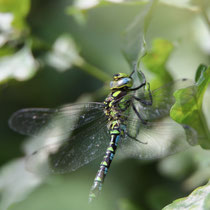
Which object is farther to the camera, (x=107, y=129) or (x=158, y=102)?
(x=107, y=129)

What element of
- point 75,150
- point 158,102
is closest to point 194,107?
point 158,102

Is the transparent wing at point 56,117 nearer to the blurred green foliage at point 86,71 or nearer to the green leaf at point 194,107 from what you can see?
the blurred green foliage at point 86,71

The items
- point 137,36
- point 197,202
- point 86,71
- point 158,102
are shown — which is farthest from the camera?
point 86,71

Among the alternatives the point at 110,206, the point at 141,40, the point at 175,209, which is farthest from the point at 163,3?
the point at 110,206

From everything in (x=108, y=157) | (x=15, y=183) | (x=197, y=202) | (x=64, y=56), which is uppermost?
(x=197, y=202)

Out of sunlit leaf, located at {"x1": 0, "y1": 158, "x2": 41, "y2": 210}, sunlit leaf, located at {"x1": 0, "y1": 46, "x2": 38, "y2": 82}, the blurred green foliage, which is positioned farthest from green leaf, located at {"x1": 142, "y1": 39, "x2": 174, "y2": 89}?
sunlit leaf, located at {"x1": 0, "y1": 158, "x2": 41, "y2": 210}

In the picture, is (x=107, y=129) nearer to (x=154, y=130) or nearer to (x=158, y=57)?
(x=154, y=130)
